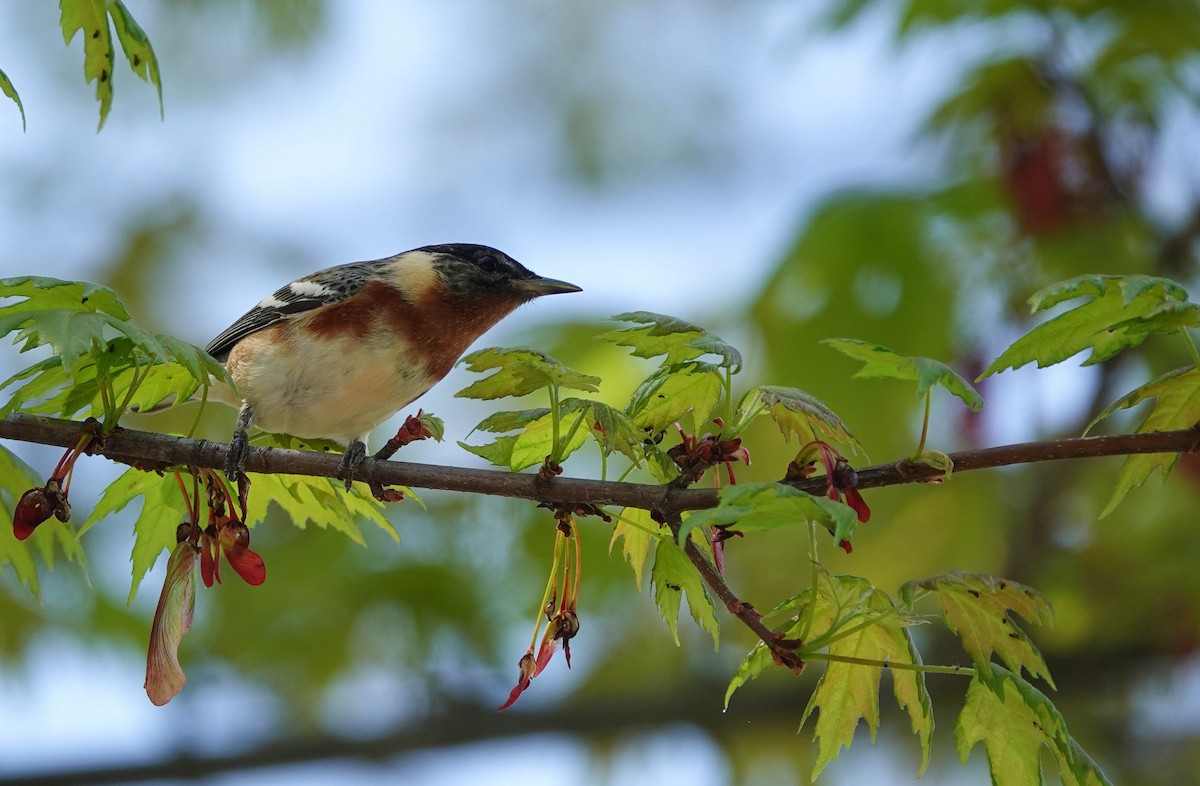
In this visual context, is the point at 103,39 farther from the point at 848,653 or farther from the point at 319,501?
the point at 848,653

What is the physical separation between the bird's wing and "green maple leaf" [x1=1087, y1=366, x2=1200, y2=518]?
223 centimetres

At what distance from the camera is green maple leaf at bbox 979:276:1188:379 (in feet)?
6.11

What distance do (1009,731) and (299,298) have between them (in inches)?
93.7

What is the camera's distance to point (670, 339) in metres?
2.09

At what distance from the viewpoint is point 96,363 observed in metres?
2.13

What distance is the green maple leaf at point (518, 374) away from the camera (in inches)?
81.0

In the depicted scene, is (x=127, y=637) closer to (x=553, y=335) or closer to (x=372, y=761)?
(x=372, y=761)

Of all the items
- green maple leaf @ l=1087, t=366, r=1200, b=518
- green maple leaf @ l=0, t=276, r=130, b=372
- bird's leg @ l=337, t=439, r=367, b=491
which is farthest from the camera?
bird's leg @ l=337, t=439, r=367, b=491

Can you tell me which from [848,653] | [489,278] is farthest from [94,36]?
[848,653]

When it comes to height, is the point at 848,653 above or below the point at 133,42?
below

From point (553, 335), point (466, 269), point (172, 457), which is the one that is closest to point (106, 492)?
point (172, 457)

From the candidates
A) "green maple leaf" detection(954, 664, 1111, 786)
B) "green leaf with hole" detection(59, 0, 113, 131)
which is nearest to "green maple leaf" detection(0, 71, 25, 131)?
"green leaf with hole" detection(59, 0, 113, 131)

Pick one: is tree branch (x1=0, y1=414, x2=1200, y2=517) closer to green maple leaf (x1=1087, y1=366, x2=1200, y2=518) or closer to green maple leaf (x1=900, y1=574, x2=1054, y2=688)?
green maple leaf (x1=1087, y1=366, x2=1200, y2=518)

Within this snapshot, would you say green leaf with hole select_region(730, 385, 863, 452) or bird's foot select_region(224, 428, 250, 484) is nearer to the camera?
green leaf with hole select_region(730, 385, 863, 452)
